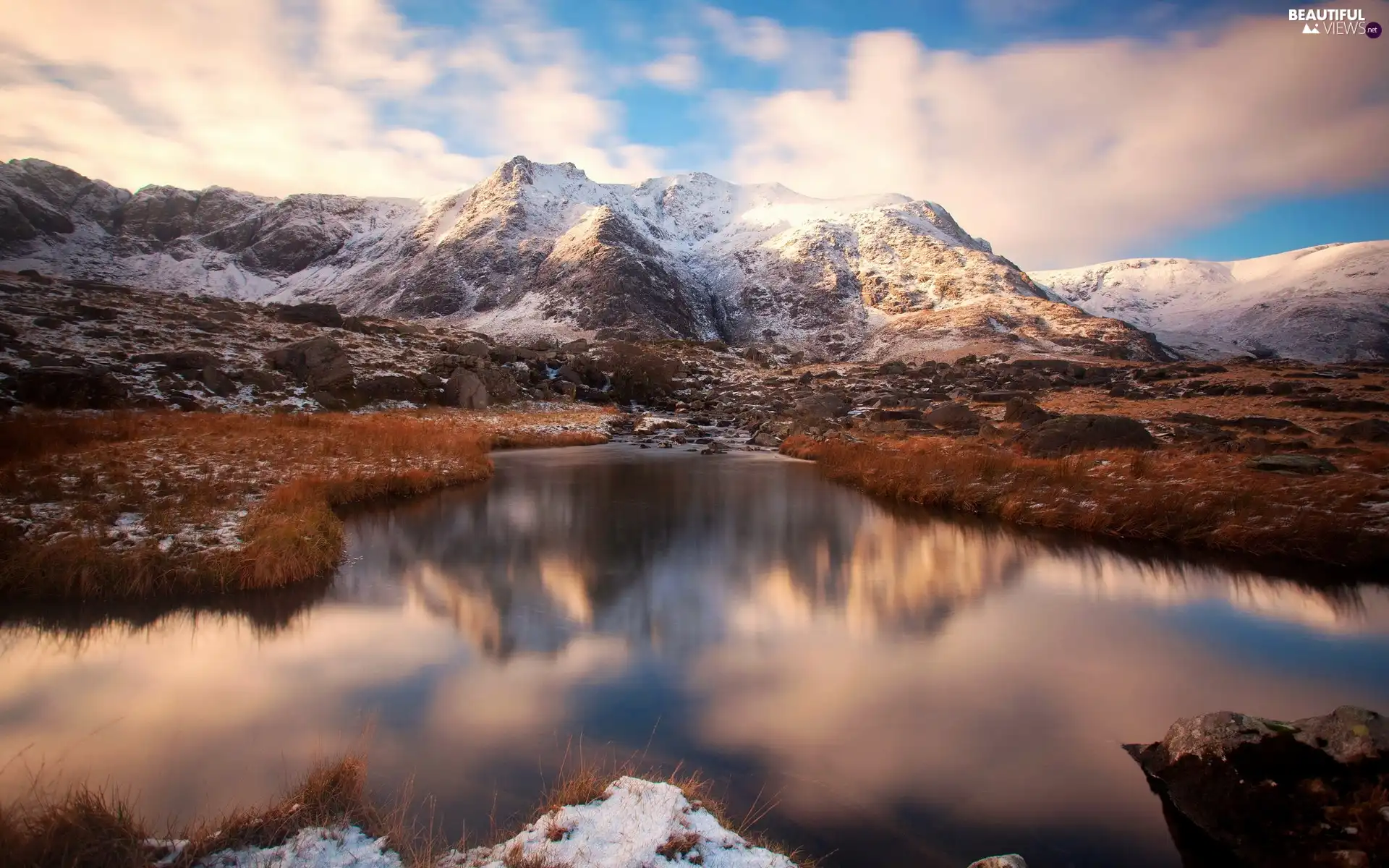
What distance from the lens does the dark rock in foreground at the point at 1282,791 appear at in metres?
3.93

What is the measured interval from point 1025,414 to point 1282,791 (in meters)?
24.2

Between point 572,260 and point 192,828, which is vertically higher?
point 572,260

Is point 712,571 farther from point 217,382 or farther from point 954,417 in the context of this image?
A: point 217,382

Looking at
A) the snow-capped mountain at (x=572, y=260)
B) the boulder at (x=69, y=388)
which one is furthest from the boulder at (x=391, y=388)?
the snow-capped mountain at (x=572, y=260)

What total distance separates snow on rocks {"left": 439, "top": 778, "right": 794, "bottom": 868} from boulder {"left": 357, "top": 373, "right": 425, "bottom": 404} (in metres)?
34.1

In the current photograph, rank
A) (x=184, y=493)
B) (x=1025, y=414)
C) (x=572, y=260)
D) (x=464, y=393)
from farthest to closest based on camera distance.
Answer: (x=572, y=260), (x=464, y=393), (x=1025, y=414), (x=184, y=493)

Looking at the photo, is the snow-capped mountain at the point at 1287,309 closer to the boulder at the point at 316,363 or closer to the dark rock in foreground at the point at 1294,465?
the dark rock in foreground at the point at 1294,465

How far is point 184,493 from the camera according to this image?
11.9 metres

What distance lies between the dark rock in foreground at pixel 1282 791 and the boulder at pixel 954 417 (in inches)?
961

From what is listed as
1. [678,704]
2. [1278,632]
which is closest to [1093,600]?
[1278,632]

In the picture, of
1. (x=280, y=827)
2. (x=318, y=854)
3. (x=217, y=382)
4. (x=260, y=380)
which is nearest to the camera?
(x=318, y=854)

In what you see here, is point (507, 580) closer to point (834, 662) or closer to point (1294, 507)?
point (834, 662)

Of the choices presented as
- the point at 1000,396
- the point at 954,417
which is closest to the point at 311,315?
the point at 954,417

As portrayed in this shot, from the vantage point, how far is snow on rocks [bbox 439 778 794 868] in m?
3.51
